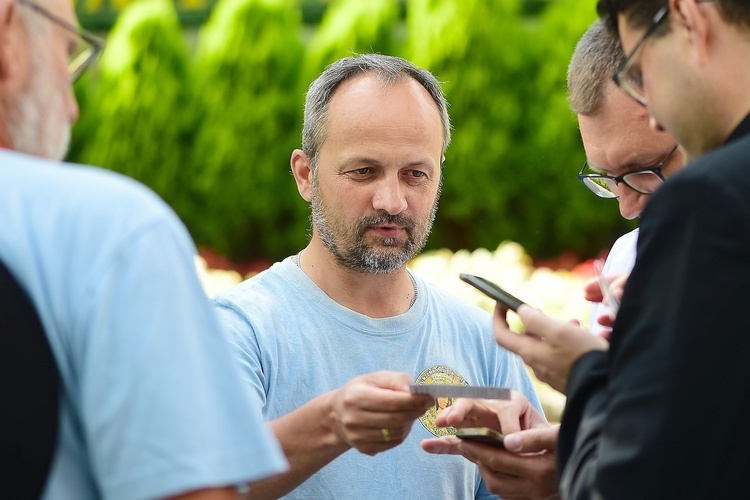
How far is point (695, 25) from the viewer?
5.68ft

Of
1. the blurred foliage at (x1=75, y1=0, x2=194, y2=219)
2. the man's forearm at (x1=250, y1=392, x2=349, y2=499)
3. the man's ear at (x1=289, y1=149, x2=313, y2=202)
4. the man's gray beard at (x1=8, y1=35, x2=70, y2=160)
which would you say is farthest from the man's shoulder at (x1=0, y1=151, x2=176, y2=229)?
the blurred foliage at (x1=75, y1=0, x2=194, y2=219)

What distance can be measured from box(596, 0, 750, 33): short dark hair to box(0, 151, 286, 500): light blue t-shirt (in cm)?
95

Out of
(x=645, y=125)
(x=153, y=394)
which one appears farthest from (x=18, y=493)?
(x=645, y=125)

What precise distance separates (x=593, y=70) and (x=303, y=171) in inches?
40.8

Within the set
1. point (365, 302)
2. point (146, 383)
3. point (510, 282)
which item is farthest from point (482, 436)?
point (510, 282)

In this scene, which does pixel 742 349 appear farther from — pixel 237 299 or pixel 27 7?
pixel 237 299

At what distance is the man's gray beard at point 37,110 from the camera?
1566mm

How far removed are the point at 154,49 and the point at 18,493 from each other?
36.9 ft

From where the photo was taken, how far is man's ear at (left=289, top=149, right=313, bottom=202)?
3.37 m

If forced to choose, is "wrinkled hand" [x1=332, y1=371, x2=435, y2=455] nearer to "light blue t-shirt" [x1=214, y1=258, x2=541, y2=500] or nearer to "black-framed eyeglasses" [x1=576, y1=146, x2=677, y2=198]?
"light blue t-shirt" [x1=214, y1=258, x2=541, y2=500]

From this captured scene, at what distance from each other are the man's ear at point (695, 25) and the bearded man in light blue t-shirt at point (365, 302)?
1357 mm

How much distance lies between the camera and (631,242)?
3656 mm

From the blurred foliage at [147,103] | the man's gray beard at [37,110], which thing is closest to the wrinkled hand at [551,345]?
the man's gray beard at [37,110]

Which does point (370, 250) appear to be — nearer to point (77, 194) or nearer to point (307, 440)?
point (307, 440)
